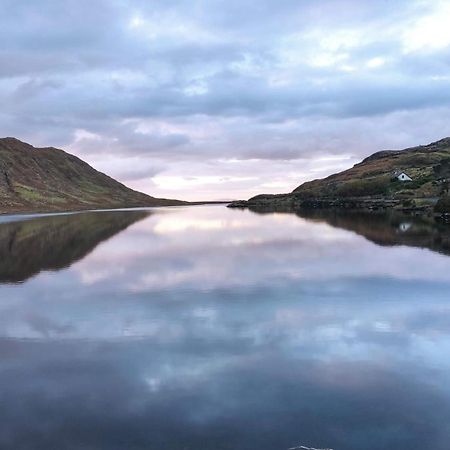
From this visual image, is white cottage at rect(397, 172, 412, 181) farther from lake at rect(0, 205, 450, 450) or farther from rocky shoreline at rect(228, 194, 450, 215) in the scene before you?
lake at rect(0, 205, 450, 450)

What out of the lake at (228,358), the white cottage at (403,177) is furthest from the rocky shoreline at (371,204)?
the lake at (228,358)

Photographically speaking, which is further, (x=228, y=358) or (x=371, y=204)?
(x=371, y=204)

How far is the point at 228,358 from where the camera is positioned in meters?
16.9

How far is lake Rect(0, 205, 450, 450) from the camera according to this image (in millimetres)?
11859

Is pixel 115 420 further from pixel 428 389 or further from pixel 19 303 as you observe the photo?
pixel 19 303

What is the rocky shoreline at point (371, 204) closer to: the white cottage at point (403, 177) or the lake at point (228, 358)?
the white cottage at point (403, 177)

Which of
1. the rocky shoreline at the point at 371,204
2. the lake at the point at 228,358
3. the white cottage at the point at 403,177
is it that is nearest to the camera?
the lake at the point at 228,358

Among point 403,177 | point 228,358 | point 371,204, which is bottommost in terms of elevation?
point 228,358

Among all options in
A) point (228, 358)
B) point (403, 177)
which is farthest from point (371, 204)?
point (228, 358)

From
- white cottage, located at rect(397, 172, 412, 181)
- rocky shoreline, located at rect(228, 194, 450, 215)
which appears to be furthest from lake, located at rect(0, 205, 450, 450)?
white cottage, located at rect(397, 172, 412, 181)

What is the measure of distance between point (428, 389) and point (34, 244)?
178 feet

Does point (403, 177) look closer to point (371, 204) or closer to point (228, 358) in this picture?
point (371, 204)

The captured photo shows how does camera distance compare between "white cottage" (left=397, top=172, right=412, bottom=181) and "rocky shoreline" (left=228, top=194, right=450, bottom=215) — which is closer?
"rocky shoreline" (left=228, top=194, right=450, bottom=215)

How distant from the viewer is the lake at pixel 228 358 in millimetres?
11859
